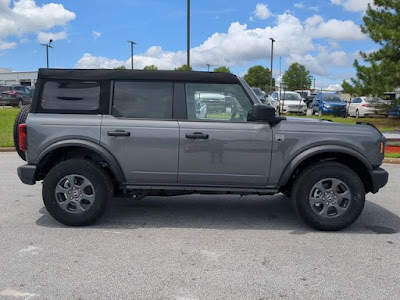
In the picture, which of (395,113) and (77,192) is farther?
(395,113)

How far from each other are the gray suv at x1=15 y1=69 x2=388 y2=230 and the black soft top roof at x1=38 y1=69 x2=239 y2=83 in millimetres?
12

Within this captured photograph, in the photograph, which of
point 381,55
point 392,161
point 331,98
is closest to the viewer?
point 392,161

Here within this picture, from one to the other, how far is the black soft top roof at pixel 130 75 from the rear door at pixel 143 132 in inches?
2.8

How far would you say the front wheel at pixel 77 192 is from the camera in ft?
15.5

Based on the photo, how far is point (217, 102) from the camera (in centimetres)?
482

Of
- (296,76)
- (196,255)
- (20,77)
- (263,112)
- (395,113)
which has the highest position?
(296,76)

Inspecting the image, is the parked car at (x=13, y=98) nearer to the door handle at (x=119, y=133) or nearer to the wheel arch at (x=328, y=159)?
the door handle at (x=119, y=133)

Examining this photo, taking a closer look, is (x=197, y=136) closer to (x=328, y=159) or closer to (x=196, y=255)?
(x=196, y=255)

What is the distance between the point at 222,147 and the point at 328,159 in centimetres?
131

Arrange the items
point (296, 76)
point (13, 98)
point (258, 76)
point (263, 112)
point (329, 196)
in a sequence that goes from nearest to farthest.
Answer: point (263, 112), point (329, 196), point (13, 98), point (296, 76), point (258, 76)

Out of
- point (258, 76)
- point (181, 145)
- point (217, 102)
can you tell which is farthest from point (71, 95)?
point (258, 76)

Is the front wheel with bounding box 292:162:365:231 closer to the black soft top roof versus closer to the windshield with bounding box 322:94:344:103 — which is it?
the black soft top roof

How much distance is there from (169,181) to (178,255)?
104 centimetres

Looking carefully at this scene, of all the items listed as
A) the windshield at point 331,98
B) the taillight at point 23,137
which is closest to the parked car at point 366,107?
the windshield at point 331,98
